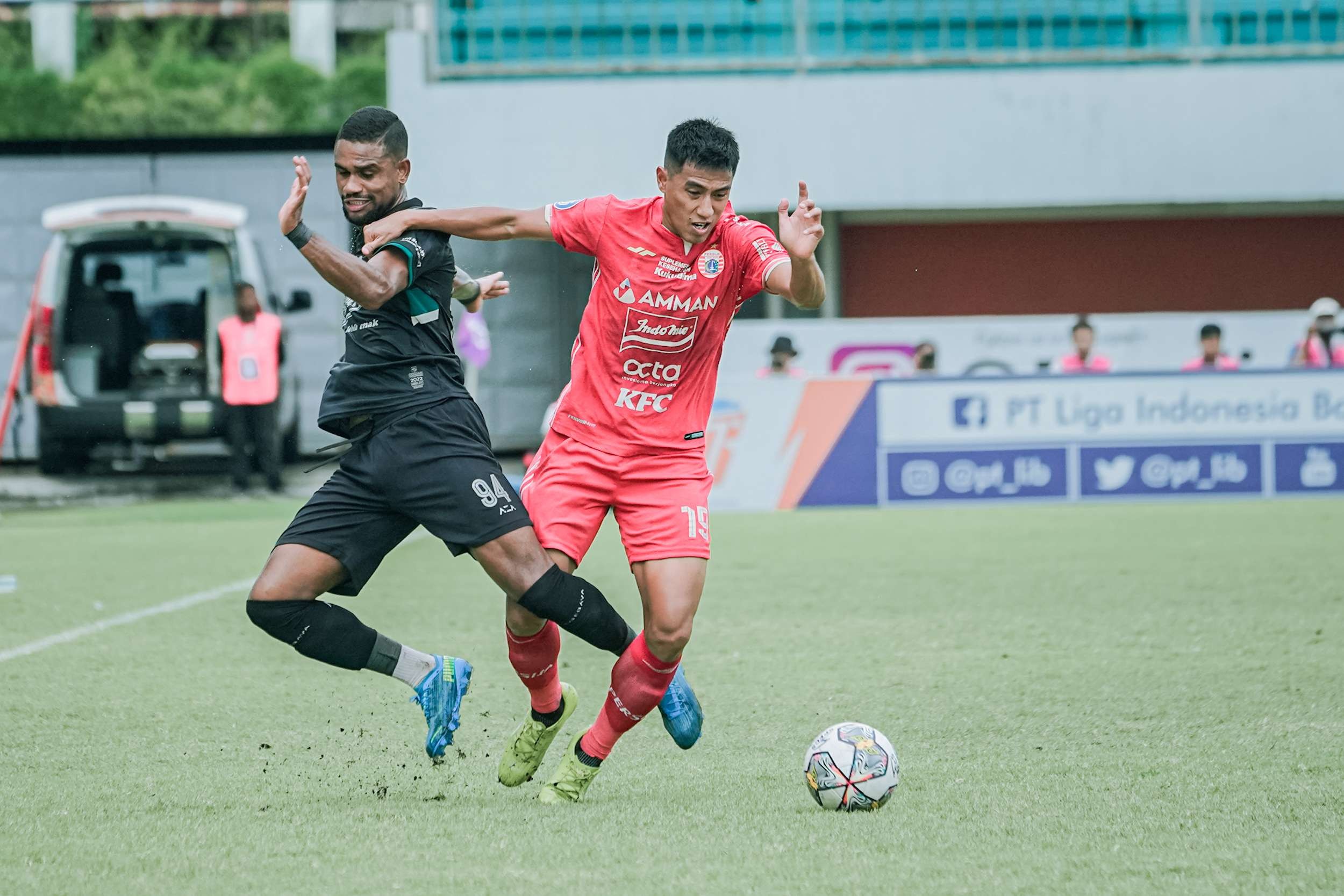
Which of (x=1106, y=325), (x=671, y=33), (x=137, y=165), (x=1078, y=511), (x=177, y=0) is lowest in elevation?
(x=1078, y=511)

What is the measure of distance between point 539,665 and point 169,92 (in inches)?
1803

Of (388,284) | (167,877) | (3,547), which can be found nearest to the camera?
(167,877)

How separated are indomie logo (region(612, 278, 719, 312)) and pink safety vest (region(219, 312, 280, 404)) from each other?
12.2m

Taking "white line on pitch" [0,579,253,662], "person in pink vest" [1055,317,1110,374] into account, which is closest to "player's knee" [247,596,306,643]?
"white line on pitch" [0,579,253,662]

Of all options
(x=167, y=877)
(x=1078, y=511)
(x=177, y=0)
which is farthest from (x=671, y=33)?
(x=177, y=0)

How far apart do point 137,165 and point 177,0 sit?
4448 centimetres

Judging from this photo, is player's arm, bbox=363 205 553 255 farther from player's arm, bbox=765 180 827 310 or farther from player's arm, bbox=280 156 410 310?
player's arm, bbox=765 180 827 310

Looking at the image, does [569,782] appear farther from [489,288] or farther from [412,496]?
[489,288]

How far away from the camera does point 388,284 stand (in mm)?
4559

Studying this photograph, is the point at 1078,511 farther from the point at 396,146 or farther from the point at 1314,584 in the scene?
the point at 396,146

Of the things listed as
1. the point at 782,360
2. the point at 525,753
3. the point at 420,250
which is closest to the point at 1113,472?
the point at 782,360

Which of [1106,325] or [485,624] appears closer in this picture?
[485,624]

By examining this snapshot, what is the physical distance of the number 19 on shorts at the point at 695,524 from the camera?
4.91 m

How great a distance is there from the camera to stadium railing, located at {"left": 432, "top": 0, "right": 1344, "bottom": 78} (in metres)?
23.1
